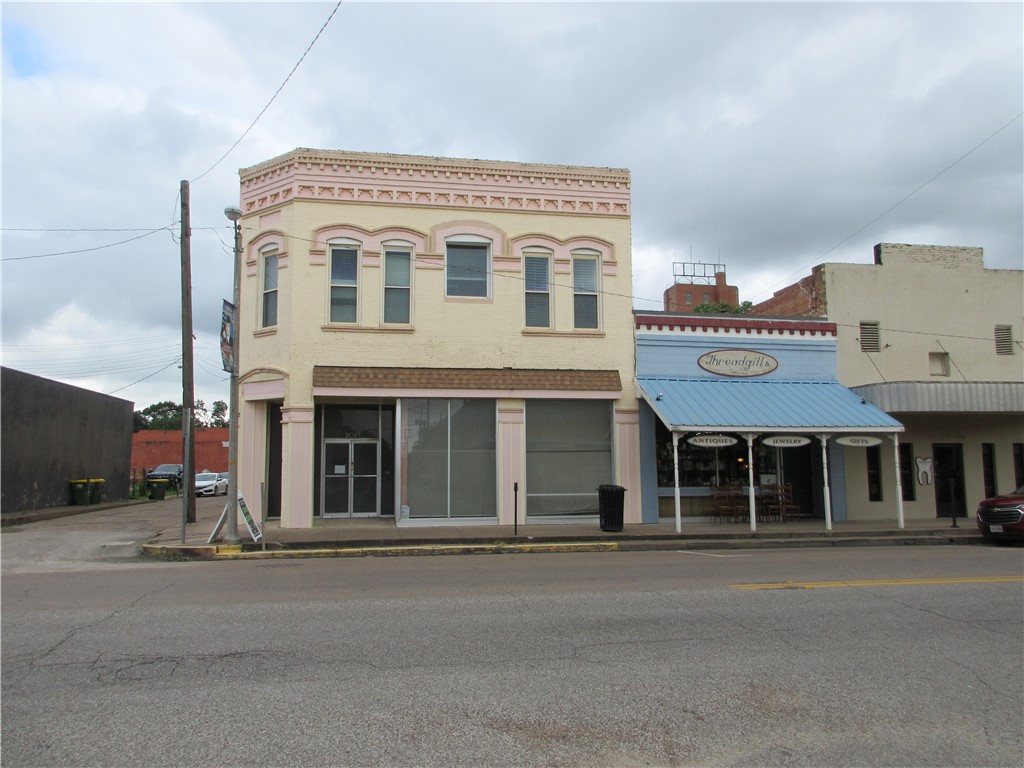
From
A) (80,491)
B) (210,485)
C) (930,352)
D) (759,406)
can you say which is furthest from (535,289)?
(210,485)

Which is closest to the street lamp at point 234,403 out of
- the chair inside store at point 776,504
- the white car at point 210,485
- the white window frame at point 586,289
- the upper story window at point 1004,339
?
the white window frame at point 586,289

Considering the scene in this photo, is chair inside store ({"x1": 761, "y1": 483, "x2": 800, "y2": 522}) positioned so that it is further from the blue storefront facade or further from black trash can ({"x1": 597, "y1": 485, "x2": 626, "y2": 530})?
black trash can ({"x1": 597, "y1": 485, "x2": 626, "y2": 530})

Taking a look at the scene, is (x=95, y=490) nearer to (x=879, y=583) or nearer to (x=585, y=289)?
(x=585, y=289)

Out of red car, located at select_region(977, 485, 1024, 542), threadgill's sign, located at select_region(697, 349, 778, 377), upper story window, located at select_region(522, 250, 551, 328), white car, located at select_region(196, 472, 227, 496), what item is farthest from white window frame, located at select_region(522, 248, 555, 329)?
white car, located at select_region(196, 472, 227, 496)

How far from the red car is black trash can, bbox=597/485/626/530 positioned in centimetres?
806

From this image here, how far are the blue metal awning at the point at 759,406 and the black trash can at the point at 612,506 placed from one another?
6.32 ft

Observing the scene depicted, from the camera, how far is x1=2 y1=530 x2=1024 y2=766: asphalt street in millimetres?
4660

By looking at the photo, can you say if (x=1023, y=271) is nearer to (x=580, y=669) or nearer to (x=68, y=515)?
(x=580, y=669)

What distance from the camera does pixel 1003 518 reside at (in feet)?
53.3

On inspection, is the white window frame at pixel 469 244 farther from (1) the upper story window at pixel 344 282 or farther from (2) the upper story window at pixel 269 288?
(2) the upper story window at pixel 269 288

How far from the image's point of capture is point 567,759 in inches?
177

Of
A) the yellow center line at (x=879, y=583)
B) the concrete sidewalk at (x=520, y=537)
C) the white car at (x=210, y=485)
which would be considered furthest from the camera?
the white car at (x=210, y=485)

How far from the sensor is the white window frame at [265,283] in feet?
60.2

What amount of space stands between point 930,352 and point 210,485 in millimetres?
32496
